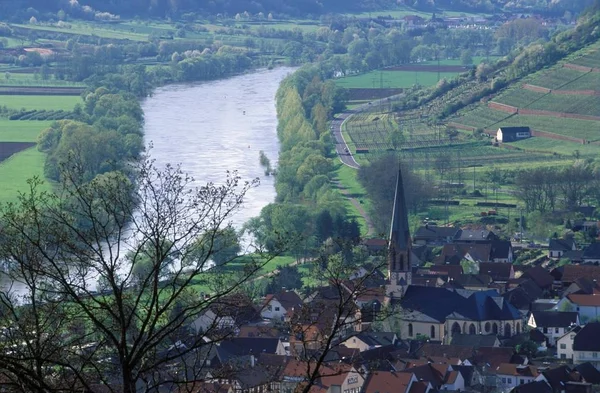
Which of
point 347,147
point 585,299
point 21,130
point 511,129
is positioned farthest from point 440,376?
point 21,130

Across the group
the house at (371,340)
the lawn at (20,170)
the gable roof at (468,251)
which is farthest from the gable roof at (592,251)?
the lawn at (20,170)

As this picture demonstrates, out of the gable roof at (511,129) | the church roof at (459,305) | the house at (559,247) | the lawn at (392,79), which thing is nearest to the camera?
the church roof at (459,305)

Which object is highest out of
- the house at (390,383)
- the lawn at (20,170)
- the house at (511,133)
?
the house at (390,383)

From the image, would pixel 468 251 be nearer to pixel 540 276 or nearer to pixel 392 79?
pixel 540 276

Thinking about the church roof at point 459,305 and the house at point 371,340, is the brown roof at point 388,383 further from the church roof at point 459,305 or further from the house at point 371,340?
the church roof at point 459,305

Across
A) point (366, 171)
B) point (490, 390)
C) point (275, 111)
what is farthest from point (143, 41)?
point (490, 390)
